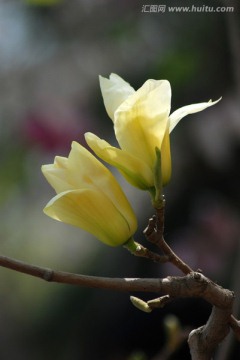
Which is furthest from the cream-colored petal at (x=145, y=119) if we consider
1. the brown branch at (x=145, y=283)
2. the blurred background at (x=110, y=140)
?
the blurred background at (x=110, y=140)

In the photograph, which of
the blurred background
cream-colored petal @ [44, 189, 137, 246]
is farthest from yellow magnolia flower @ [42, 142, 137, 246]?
the blurred background

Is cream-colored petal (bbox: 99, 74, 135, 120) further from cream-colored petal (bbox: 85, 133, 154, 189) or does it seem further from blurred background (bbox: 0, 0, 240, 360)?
blurred background (bbox: 0, 0, 240, 360)

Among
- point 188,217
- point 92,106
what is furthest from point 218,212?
point 92,106

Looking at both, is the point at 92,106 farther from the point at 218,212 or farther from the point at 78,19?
the point at 218,212

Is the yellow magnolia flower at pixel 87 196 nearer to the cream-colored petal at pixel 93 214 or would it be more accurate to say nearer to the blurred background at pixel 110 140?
the cream-colored petal at pixel 93 214

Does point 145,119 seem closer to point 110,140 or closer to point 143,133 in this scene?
point 143,133

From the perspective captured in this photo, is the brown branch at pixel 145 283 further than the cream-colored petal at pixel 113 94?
No

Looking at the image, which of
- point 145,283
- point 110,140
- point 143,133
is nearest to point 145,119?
point 143,133
